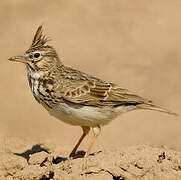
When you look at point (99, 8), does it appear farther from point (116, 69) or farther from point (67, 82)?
point (67, 82)

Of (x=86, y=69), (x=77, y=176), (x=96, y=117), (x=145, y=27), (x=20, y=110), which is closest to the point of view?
(x=77, y=176)

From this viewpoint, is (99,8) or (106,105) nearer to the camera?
(106,105)

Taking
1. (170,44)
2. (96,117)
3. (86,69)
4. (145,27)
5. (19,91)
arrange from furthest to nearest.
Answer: (145,27) < (170,44) < (86,69) < (19,91) < (96,117)

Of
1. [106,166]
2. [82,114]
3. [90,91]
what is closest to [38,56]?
[90,91]

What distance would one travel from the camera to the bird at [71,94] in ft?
29.2

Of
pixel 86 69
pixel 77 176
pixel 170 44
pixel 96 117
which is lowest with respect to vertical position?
pixel 77 176

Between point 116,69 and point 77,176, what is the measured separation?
766 centimetres

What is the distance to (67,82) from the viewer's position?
9.23 metres

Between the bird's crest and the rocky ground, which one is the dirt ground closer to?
the rocky ground

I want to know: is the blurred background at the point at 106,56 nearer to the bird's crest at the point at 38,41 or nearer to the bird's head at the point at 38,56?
the bird's head at the point at 38,56

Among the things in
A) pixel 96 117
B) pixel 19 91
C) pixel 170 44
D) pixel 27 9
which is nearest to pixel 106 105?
pixel 96 117

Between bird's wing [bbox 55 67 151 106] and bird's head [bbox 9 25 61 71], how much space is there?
309mm

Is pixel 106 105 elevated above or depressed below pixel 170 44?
below

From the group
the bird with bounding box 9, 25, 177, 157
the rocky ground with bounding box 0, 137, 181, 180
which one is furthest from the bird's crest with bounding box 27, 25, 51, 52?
the rocky ground with bounding box 0, 137, 181, 180
